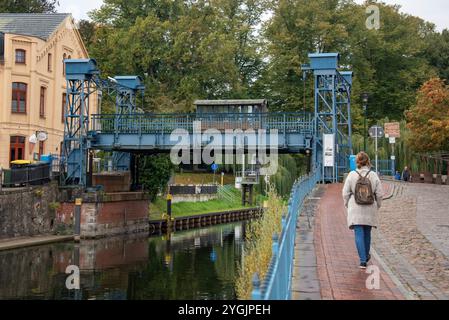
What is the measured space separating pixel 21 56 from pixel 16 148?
232 inches

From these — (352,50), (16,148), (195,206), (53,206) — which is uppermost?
(352,50)

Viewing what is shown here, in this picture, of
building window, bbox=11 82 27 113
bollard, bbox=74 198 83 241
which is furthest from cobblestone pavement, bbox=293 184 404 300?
building window, bbox=11 82 27 113

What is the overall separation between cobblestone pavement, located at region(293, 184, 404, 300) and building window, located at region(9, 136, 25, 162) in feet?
Result: 88.4

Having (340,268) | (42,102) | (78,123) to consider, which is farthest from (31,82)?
(340,268)

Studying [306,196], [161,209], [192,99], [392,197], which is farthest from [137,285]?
[192,99]

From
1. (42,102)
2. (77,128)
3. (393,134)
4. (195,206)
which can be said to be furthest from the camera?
(195,206)

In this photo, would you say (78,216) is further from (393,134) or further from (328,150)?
(393,134)

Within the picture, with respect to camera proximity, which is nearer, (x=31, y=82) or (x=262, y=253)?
(x=262, y=253)

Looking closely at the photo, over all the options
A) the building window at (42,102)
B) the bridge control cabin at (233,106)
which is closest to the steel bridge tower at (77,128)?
the building window at (42,102)

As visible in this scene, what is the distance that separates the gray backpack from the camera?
9797mm

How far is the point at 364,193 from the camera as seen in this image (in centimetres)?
981

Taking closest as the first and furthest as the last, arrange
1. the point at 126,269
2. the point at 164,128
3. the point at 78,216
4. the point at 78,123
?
the point at 126,269 → the point at 78,216 → the point at 164,128 → the point at 78,123

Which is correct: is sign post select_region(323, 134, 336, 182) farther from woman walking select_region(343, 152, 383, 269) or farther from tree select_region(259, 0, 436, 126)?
tree select_region(259, 0, 436, 126)

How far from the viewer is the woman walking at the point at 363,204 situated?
9812mm
